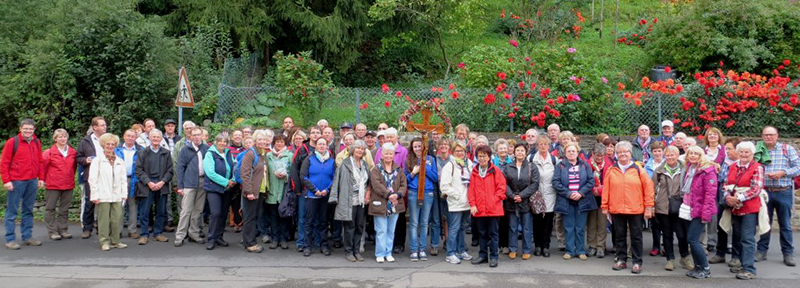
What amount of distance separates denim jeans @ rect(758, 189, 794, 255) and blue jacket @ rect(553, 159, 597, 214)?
2.24 m

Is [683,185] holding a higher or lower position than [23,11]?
lower

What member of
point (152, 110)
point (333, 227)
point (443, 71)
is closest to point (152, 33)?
point (152, 110)

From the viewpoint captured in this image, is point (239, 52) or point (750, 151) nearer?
point (750, 151)

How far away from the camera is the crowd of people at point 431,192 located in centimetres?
828

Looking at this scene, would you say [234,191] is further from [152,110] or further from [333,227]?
[152,110]

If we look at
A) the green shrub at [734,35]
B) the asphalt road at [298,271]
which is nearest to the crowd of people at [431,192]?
the asphalt road at [298,271]

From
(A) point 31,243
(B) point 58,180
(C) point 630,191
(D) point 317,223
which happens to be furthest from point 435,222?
(A) point 31,243

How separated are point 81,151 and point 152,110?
4243 millimetres

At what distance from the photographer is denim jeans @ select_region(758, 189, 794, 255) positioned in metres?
8.63

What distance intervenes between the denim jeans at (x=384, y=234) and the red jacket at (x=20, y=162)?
16.6 ft

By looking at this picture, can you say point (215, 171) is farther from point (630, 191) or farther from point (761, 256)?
point (761, 256)

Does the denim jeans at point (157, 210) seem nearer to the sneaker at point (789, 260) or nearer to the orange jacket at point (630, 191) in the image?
the orange jacket at point (630, 191)

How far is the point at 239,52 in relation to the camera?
16828 millimetres

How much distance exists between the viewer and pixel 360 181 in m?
8.88
